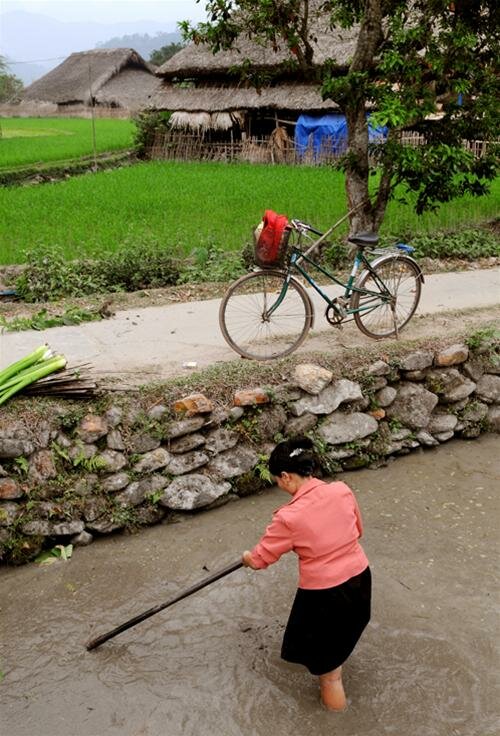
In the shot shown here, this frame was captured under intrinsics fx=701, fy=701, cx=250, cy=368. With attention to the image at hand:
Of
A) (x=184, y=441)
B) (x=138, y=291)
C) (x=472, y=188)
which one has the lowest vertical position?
(x=184, y=441)

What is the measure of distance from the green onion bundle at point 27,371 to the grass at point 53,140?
1622 cm

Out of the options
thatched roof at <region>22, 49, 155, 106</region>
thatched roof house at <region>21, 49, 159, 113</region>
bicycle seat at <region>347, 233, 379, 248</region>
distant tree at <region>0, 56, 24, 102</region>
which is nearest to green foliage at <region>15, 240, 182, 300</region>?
bicycle seat at <region>347, 233, 379, 248</region>

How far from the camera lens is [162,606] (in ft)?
10.6

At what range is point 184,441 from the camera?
4551 millimetres

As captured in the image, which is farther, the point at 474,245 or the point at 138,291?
the point at 474,245

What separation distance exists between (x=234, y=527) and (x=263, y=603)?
727mm

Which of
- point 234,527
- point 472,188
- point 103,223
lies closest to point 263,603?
point 234,527

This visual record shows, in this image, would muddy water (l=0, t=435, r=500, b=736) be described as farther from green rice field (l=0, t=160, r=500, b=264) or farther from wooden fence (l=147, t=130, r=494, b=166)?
wooden fence (l=147, t=130, r=494, b=166)

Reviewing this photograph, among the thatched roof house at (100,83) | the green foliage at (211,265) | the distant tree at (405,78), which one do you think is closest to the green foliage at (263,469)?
the green foliage at (211,265)

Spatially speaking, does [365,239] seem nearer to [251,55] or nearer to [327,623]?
[327,623]

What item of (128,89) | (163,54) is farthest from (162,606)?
(163,54)

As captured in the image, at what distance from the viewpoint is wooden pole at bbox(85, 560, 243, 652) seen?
10.1 feet

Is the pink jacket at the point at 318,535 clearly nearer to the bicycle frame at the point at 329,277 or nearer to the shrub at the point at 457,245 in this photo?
the bicycle frame at the point at 329,277

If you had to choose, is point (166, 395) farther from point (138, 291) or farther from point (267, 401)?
point (138, 291)
